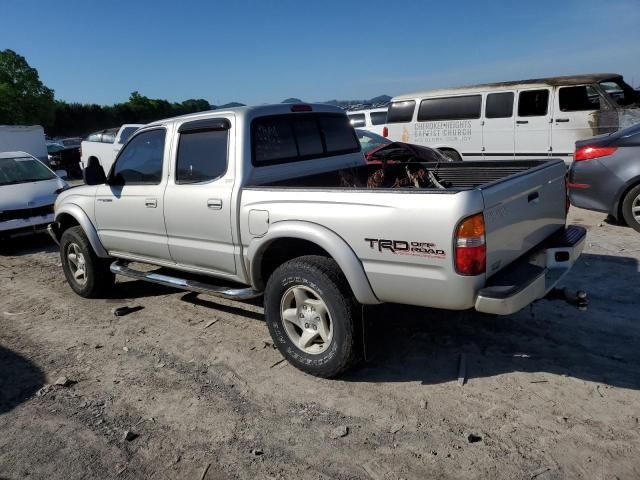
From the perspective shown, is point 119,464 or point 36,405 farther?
point 36,405

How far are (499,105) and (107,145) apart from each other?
11.7 metres

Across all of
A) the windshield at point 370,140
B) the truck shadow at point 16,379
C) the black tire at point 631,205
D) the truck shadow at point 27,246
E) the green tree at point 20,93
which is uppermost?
the green tree at point 20,93

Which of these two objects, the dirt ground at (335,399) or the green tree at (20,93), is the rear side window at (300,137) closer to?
the dirt ground at (335,399)

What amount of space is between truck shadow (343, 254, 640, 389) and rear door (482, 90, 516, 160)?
7038 mm

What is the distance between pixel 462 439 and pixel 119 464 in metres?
1.97

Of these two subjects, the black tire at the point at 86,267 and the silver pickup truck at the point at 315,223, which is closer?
the silver pickup truck at the point at 315,223

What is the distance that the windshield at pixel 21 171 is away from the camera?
9.35m

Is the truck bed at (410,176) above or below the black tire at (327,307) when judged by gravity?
above

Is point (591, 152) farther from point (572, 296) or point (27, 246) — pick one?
point (27, 246)

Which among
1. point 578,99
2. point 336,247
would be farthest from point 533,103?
point 336,247

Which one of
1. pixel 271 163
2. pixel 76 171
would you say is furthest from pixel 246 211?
pixel 76 171

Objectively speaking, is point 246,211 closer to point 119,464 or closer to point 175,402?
point 175,402

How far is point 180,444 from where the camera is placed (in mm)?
3195

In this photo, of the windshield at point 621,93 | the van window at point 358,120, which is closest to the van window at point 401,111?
the van window at point 358,120
